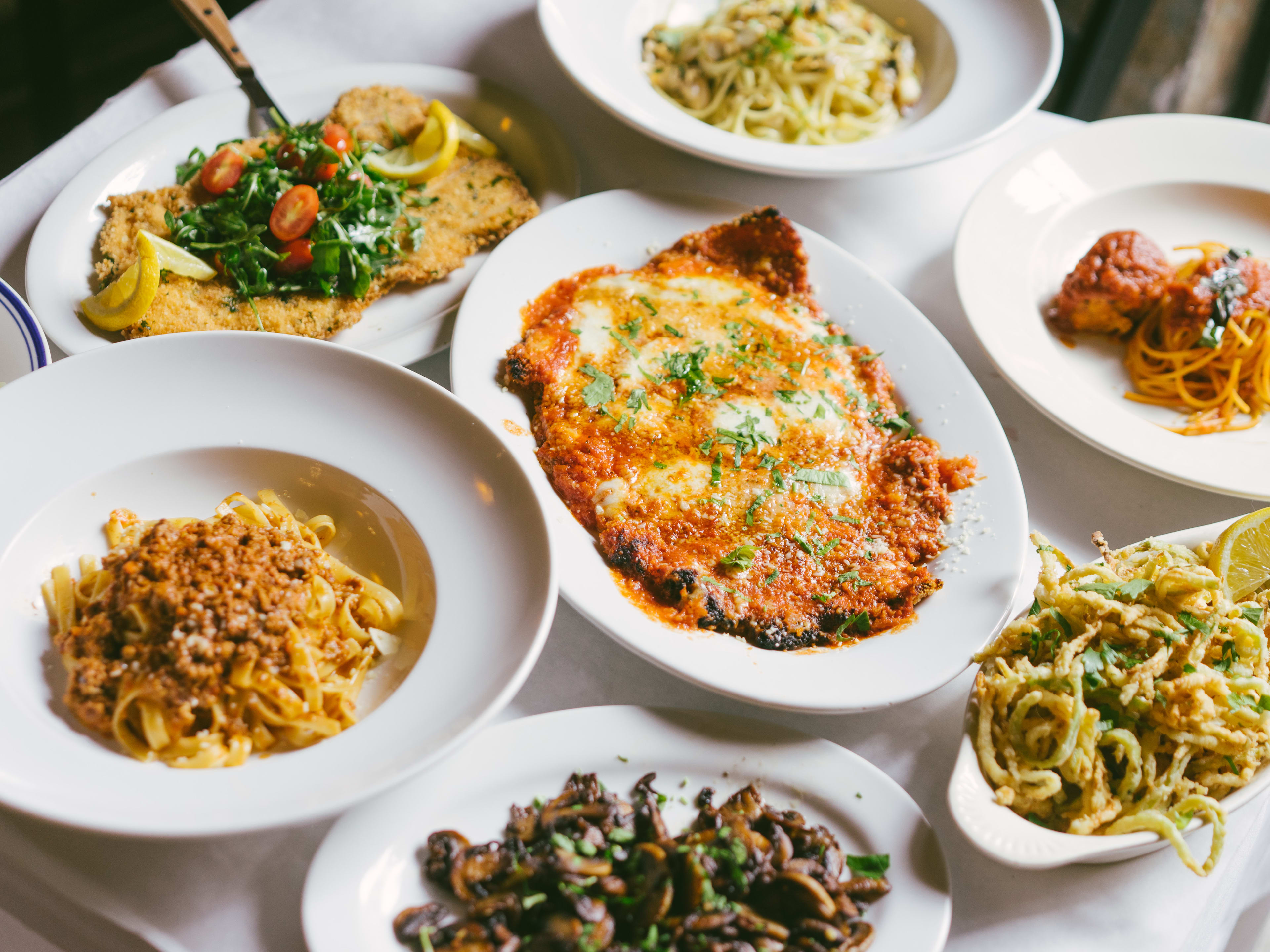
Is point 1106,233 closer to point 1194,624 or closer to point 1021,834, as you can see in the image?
point 1194,624

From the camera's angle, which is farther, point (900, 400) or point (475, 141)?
point (475, 141)

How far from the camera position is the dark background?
454 centimetres

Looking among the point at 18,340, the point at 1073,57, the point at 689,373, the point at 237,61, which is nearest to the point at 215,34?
the point at 237,61

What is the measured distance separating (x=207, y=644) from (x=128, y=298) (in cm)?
110

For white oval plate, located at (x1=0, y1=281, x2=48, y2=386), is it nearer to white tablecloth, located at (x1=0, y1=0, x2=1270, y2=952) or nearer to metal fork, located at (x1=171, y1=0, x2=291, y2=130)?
white tablecloth, located at (x1=0, y1=0, x2=1270, y2=952)

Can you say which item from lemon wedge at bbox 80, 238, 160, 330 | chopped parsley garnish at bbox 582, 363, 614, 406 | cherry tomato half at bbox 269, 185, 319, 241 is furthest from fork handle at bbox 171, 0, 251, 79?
chopped parsley garnish at bbox 582, 363, 614, 406

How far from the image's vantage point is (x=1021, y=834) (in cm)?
165

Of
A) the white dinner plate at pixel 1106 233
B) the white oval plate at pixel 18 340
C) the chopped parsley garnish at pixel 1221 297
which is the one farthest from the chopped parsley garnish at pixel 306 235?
the chopped parsley garnish at pixel 1221 297

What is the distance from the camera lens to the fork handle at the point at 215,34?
2768 mm

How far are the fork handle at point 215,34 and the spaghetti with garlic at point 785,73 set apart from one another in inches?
57.8

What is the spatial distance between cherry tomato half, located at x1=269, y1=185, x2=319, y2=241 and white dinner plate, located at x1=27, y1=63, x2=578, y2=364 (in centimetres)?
30

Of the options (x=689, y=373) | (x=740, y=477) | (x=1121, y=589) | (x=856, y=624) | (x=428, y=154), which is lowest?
(x=1121, y=589)

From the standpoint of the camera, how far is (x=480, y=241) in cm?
273

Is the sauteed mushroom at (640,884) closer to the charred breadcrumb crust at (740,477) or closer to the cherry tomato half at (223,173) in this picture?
the charred breadcrumb crust at (740,477)
